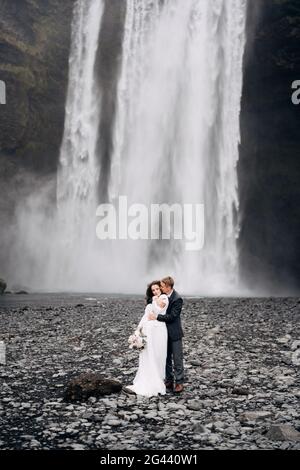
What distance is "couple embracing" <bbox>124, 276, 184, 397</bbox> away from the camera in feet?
24.0

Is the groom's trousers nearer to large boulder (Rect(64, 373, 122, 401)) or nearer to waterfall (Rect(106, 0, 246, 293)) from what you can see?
large boulder (Rect(64, 373, 122, 401))

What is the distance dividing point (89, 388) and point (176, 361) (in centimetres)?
153

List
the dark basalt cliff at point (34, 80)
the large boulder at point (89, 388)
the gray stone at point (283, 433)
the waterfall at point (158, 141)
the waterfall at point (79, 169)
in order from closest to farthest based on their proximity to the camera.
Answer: the gray stone at point (283, 433) < the large boulder at point (89, 388) < the waterfall at point (158, 141) < the waterfall at point (79, 169) < the dark basalt cliff at point (34, 80)

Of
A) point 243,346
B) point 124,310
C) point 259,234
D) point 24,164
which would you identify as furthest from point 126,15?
point 243,346

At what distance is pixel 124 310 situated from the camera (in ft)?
62.7

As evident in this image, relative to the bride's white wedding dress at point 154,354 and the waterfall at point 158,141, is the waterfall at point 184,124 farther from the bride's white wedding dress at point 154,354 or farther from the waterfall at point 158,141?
the bride's white wedding dress at point 154,354

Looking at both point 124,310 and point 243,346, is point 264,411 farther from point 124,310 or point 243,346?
point 124,310

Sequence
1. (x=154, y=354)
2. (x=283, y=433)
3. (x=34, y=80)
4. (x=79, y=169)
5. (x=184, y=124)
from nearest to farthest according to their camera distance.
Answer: (x=283, y=433) → (x=154, y=354) → (x=184, y=124) → (x=79, y=169) → (x=34, y=80)

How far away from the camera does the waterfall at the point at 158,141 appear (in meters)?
37.8

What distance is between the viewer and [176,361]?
7.43 meters

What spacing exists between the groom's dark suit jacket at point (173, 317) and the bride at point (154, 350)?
8 centimetres

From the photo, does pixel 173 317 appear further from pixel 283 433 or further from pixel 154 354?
pixel 283 433

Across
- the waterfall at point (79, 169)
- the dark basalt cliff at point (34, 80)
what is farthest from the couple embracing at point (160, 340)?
the dark basalt cliff at point (34, 80)

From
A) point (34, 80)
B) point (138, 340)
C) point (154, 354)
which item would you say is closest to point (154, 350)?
point (154, 354)
